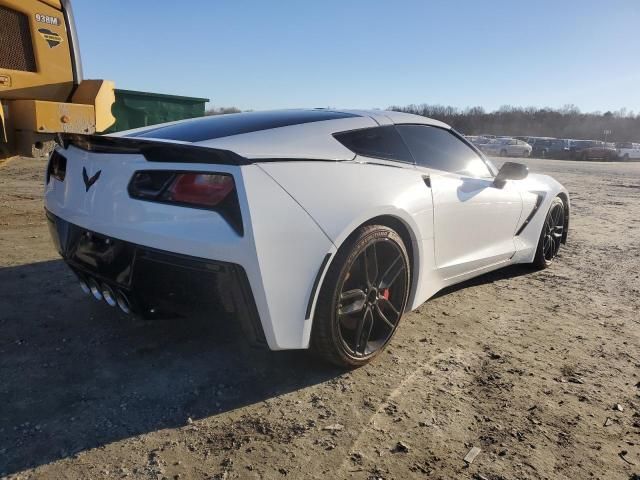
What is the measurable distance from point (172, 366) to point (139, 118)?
10.3 metres

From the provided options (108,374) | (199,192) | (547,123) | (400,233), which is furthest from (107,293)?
(547,123)

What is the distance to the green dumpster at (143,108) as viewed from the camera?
1148cm

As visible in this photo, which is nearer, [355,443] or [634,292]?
[355,443]

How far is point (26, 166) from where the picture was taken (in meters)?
11.9

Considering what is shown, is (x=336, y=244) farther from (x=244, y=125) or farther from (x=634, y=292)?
(x=634, y=292)

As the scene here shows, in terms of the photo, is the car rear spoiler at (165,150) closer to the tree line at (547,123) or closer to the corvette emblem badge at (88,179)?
the corvette emblem badge at (88,179)

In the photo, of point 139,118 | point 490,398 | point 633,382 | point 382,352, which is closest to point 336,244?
point 382,352

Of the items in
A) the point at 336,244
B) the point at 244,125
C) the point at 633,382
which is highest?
the point at 244,125

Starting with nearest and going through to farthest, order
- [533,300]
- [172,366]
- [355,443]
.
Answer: [355,443]
[172,366]
[533,300]

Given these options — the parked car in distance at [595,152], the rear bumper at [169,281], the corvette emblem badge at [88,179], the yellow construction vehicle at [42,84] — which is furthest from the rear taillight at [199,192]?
the parked car in distance at [595,152]

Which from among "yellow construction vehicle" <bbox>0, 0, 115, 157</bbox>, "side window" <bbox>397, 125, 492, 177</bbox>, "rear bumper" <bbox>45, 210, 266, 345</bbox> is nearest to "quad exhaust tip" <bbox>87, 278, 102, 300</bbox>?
"rear bumper" <bbox>45, 210, 266, 345</bbox>

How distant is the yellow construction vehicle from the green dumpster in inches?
252

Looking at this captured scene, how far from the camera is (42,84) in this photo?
4.81 meters

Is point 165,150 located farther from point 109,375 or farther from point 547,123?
point 547,123
